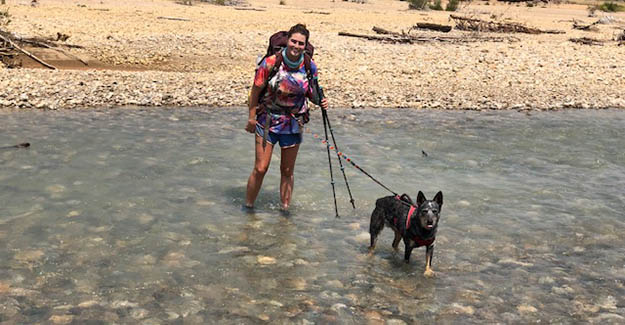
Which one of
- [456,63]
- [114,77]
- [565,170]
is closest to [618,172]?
[565,170]

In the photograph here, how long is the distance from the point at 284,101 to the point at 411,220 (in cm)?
236

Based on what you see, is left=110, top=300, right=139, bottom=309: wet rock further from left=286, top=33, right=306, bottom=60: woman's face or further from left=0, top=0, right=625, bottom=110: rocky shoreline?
left=0, top=0, right=625, bottom=110: rocky shoreline

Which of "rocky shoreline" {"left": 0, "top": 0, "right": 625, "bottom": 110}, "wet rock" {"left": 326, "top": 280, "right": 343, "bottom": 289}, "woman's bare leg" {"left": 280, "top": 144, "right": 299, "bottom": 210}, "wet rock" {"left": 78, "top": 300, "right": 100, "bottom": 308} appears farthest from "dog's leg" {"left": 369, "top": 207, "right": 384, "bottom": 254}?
"rocky shoreline" {"left": 0, "top": 0, "right": 625, "bottom": 110}

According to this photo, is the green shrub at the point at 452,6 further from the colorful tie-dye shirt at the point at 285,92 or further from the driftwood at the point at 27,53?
the colorful tie-dye shirt at the point at 285,92

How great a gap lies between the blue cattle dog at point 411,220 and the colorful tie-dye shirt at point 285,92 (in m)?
1.61

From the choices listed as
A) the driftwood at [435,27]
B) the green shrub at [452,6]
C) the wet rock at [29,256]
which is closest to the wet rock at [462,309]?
the wet rock at [29,256]

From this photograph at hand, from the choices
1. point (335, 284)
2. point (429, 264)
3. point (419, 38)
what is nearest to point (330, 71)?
point (419, 38)

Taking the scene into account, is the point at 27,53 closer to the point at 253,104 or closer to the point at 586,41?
the point at 253,104

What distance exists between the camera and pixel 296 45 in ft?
25.7

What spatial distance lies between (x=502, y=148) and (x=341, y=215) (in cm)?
587

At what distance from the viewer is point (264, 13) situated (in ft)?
133

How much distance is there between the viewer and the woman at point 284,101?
8047 millimetres

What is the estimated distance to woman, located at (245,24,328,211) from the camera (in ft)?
26.4

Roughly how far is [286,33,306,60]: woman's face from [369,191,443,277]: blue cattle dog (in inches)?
81.5
